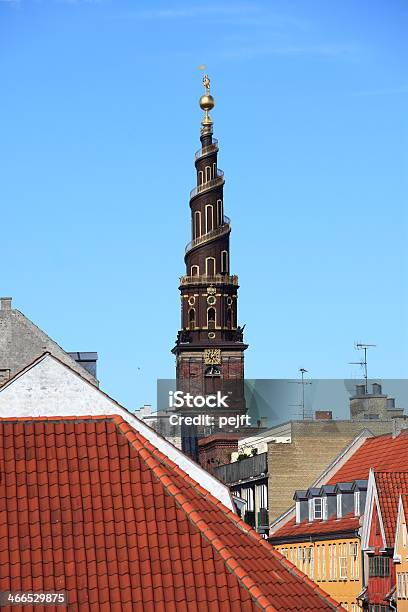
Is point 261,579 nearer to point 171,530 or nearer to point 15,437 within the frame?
point 171,530

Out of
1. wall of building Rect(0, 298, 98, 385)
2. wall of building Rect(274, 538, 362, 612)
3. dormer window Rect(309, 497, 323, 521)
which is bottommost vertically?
wall of building Rect(274, 538, 362, 612)

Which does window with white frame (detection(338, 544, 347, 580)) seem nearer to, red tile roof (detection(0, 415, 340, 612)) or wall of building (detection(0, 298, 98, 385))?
wall of building (detection(0, 298, 98, 385))

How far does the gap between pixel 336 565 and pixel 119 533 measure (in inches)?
2382

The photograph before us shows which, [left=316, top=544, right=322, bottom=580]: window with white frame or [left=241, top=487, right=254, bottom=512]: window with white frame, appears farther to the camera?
[left=241, top=487, right=254, bottom=512]: window with white frame

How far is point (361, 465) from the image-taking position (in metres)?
96.4

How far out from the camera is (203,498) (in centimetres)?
3142

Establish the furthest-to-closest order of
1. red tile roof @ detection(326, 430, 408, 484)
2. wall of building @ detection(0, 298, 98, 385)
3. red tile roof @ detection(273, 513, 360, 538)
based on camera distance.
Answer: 1. red tile roof @ detection(326, 430, 408, 484)
2. red tile roof @ detection(273, 513, 360, 538)
3. wall of building @ detection(0, 298, 98, 385)

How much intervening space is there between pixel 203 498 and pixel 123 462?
1.38m

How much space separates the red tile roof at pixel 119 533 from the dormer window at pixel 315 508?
63.8 metres

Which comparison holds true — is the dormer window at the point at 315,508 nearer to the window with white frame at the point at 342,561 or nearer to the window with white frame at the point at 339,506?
the window with white frame at the point at 339,506

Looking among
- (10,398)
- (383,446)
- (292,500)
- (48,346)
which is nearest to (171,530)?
(10,398)

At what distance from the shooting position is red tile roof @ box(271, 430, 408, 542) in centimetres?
8944

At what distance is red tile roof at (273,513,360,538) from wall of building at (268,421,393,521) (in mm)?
6404

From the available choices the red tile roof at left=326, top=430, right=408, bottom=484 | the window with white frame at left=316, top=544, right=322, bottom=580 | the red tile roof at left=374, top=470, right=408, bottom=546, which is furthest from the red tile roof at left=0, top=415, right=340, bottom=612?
the window with white frame at left=316, top=544, right=322, bottom=580
